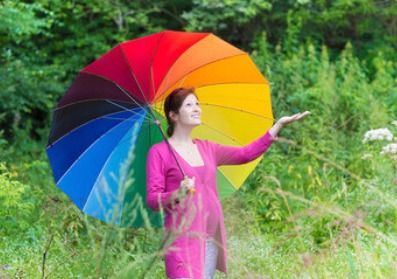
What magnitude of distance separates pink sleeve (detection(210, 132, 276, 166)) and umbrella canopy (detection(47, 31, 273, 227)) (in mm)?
369

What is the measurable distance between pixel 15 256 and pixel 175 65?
9.05ft

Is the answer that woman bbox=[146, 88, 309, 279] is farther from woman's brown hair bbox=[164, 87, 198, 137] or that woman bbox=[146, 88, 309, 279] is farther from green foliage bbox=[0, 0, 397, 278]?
green foliage bbox=[0, 0, 397, 278]

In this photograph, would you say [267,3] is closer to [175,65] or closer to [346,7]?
[346,7]

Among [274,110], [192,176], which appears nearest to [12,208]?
[274,110]

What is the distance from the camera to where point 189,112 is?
5.39 m

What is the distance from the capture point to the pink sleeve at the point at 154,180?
5.22m

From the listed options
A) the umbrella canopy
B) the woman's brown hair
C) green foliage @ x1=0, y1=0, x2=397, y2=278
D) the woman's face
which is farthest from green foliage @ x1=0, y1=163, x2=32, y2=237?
the woman's face

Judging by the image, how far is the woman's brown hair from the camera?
17.8ft

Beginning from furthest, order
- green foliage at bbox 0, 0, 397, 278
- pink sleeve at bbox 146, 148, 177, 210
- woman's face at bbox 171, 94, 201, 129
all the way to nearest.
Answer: green foliage at bbox 0, 0, 397, 278 → woman's face at bbox 171, 94, 201, 129 → pink sleeve at bbox 146, 148, 177, 210

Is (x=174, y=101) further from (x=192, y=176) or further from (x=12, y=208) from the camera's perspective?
(x=12, y=208)

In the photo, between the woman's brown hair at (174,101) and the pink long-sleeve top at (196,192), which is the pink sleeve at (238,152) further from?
the woman's brown hair at (174,101)

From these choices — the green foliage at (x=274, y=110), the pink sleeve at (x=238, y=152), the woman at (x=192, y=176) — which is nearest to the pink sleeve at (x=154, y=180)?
the woman at (x=192, y=176)

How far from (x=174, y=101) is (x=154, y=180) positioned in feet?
1.53

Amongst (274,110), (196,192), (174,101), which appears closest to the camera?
(196,192)
